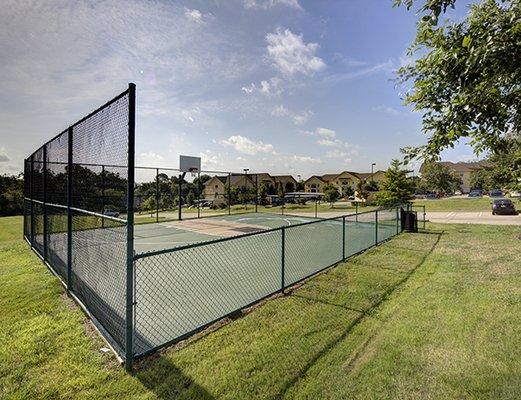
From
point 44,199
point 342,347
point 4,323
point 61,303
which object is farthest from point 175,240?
point 342,347

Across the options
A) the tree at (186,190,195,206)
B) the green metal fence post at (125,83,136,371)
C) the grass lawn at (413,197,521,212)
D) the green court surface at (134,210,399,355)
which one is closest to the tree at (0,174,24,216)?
the tree at (186,190,195,206)

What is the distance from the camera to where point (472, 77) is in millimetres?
2414

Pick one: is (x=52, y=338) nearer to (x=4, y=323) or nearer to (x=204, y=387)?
(x=4, y=323)

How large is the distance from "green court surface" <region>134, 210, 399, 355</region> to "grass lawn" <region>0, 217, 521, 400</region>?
54cm

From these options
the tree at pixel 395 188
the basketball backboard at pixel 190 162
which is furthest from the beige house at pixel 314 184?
the tree at pixel 395 188

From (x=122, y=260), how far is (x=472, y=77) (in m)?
4.19

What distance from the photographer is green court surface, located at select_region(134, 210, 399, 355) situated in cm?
473

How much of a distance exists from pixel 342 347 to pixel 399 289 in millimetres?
A: 2695

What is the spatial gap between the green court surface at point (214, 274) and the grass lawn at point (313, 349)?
544 millimetres

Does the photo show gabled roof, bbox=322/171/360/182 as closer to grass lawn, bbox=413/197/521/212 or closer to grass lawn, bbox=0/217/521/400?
grass lawn, bbox=413/197/521/212

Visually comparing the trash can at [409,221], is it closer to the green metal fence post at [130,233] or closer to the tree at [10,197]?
the green metal fence post at [130,233]

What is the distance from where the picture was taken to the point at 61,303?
5336 mm

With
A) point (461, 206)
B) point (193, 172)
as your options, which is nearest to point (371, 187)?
point (461, 206)

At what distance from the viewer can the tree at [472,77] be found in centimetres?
215
